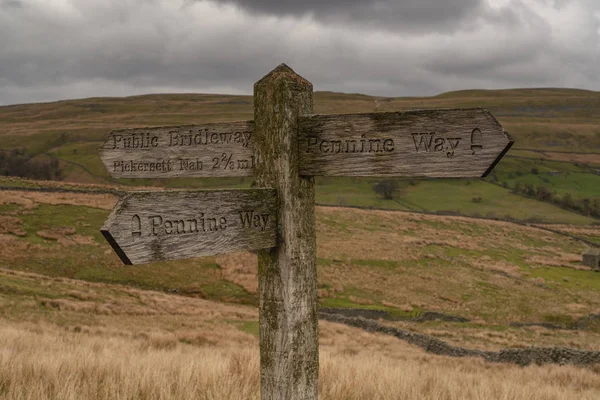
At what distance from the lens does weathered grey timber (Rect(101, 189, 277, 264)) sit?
2621mm

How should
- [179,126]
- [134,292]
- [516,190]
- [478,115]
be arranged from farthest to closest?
[516,190] < [134,292] < [179,126] < [478,115]

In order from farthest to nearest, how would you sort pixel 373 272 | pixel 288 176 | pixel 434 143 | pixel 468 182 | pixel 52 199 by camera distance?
1. pixel 468 182
2. pixel 52 199
3. pixel 373 272
4. pixel 288 176
5. pixel 434 143

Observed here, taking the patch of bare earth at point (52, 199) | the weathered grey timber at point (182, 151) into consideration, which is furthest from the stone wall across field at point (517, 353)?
the patch of bare earth at point (52, 199)

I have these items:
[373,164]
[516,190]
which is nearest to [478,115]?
[373,164]

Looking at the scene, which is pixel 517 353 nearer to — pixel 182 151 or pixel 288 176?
pixel 182 151

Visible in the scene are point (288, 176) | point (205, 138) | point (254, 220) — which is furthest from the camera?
point (205, 138)

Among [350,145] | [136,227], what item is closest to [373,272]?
[350,145]

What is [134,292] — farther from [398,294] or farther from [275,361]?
[275,361]

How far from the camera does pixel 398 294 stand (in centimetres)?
3453

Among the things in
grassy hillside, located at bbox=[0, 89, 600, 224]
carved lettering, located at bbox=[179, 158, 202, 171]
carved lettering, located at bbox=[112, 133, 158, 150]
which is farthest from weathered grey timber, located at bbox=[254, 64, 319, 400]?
grassy hillside, located at bbox=[0, 89, 600, 224]

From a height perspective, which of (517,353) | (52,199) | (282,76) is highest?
(282,76)

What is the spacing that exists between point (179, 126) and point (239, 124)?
0.58 metres

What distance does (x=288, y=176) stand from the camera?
3314 mm

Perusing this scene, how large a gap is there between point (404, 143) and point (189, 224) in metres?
1.27
